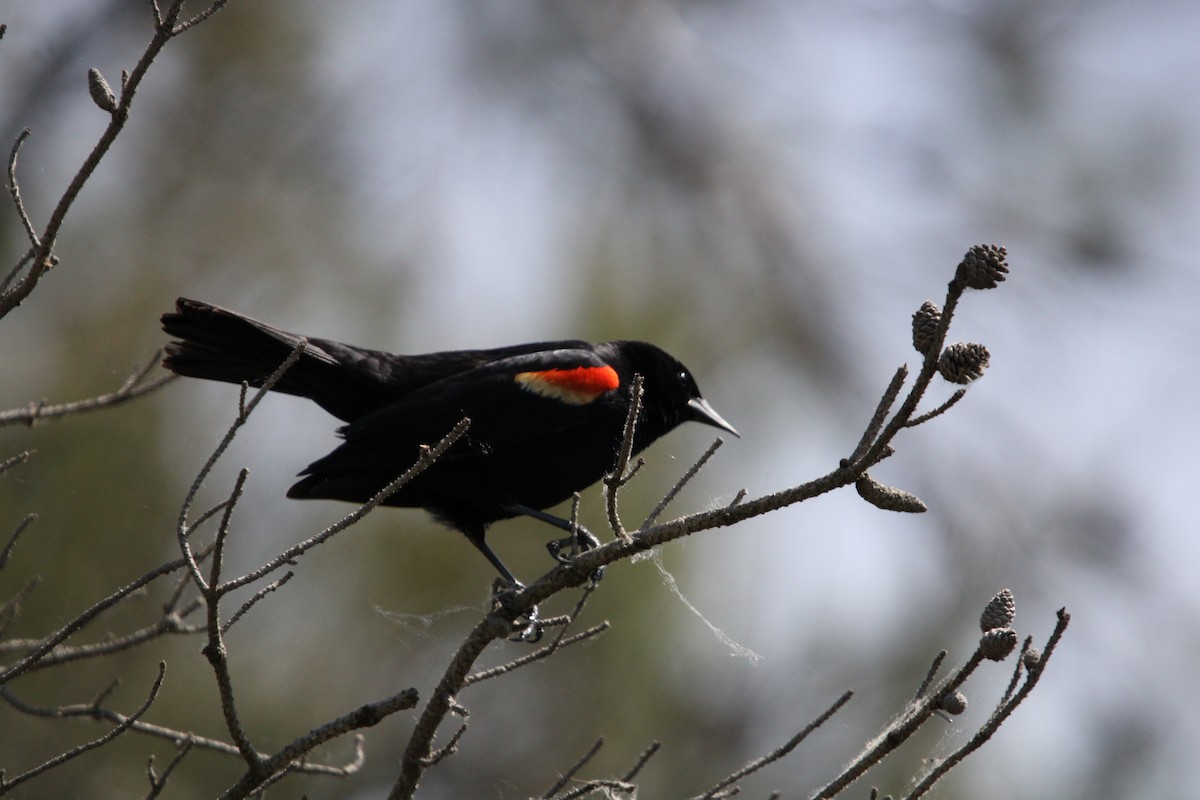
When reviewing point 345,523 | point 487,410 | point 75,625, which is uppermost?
point 487,410

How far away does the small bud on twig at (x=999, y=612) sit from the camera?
1.97m

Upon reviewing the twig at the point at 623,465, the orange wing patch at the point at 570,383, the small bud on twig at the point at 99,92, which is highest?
the orange wing patch at the point at 570,383

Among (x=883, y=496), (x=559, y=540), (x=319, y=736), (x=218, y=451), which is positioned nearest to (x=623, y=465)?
(x=883, y=496)

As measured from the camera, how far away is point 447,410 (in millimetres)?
Answer: 3396

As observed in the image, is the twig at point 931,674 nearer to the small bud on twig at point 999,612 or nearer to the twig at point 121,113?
the small bud on twig at point 999,612

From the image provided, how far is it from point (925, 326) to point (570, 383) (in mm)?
2000

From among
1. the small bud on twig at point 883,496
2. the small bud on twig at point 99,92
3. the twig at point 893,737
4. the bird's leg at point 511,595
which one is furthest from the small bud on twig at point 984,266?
the small bud on twig at point 99,92

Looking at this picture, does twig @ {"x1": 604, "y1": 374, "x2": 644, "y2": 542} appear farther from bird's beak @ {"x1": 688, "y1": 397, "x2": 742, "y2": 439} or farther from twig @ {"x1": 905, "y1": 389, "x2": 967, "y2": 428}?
bird's beak @ {"x1": 688, "y1": 397, "x2": 742, "y2": 439}

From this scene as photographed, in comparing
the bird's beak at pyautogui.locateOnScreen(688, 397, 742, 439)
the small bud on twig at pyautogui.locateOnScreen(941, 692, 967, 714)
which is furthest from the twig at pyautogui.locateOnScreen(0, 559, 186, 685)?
the bird's beak at pyautogui.locateOnScreen(688, 397, 742, 439)

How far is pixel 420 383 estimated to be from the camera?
11.8ft

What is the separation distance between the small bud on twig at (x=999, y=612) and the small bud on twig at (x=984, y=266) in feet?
2.17

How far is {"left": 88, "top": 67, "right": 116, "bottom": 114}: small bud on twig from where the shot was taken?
2.06 metres

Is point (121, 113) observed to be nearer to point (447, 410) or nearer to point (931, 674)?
point (447, 410)

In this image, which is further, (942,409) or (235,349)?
(235,349)
